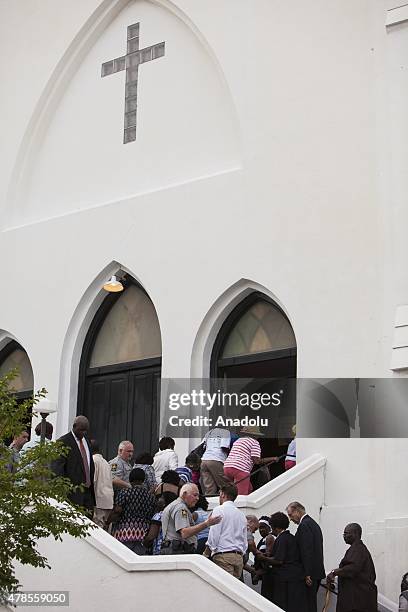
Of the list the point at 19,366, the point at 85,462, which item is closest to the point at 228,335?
the point at 19,366

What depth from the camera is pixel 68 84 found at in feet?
71.2

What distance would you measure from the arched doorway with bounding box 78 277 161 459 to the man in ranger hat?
588 cm

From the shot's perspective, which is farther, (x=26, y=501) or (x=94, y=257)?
(x=94, y=257)

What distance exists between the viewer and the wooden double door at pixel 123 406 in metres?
19.3

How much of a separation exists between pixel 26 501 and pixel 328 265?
743cm

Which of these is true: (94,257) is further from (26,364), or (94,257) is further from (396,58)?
(396,58)

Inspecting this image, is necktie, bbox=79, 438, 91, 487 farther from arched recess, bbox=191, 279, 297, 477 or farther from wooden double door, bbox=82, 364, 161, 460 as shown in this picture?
wooden double door, bbox=82, 364, 161, 460

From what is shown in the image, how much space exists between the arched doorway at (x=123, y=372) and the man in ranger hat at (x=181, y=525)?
19.3 feet

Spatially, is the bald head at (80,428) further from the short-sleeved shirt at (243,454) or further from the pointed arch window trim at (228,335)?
the pointed arch window trim at (228,335)

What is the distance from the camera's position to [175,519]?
1305cm

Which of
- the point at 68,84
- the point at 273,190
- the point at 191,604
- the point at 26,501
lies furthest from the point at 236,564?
the point at 68,84

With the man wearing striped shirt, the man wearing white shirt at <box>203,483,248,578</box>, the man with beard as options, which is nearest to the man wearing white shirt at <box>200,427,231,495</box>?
the man wearing striped shirt

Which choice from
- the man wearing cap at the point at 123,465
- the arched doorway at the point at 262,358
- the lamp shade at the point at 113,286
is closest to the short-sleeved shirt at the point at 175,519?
the man wearing cap at the point at 123,465

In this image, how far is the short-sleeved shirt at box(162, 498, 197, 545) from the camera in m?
13.0
